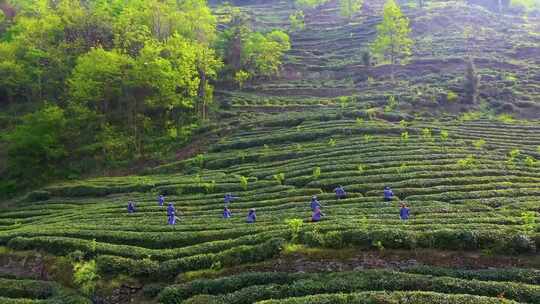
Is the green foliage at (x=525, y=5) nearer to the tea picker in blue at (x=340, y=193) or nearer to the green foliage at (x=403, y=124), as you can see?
the green foliage at (x=403, y=124)

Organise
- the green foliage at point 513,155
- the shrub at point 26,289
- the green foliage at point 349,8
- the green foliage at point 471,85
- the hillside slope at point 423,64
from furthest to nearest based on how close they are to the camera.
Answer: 1. the green foliage at point 349,8
2. the hillside slope at point 423,64
3. the green foliage at point 471,85
4. the green foliage at point 513,155
5. the shrub at point 26,289

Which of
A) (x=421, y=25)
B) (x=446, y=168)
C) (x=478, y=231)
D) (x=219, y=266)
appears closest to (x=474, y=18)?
(x=421, y=25)

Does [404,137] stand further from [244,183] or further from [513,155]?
[244,183]

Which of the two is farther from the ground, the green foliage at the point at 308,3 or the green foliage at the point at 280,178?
the green foliage at the point at 308,3

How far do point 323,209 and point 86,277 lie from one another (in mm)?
14823

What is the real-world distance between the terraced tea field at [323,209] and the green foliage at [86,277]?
2.23 ft

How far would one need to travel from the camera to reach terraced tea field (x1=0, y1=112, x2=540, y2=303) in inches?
742

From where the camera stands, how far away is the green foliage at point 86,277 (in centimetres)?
2125

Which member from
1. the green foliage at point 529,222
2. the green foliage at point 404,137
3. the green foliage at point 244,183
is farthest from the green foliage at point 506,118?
the green foliage at point 244,183

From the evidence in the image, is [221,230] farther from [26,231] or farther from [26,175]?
[26,175]

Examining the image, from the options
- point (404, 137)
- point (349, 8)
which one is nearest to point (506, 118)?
point (404, 137)

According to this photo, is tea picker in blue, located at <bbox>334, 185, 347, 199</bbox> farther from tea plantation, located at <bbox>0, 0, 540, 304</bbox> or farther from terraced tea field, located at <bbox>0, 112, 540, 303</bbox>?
tea plantation, located at <bbox>0, 0, 540, 304</bbox>

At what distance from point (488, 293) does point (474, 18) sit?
349 feet

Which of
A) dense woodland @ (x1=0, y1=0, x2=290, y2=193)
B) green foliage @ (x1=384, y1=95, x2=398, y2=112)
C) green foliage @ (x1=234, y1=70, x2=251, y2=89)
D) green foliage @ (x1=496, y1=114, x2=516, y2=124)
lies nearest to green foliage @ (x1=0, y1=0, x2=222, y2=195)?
dense woodland @ (x1=0, y1=0, x2=290, y2=193)
